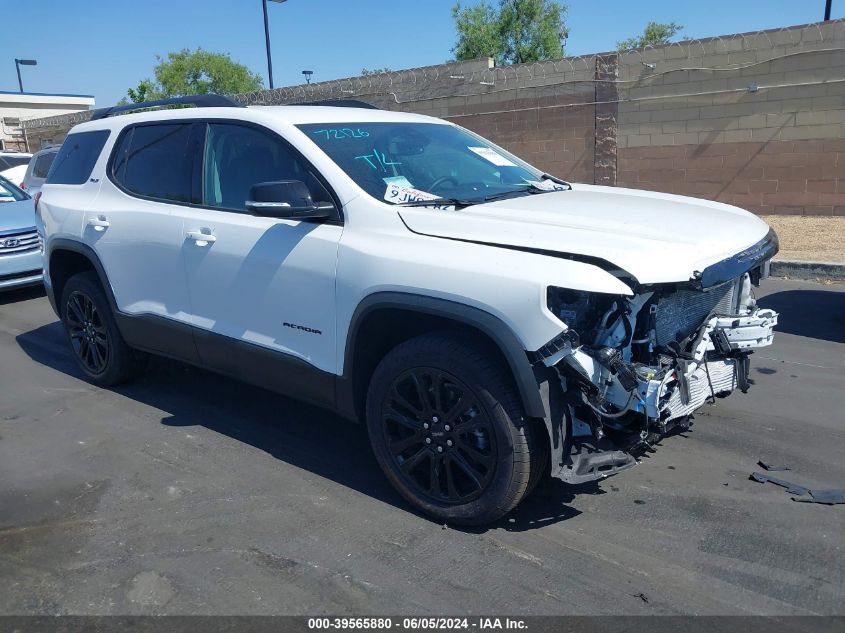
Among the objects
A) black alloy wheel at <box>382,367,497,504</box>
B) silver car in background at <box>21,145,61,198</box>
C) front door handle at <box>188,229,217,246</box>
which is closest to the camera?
black alloy wheel at <box>382,367,497,504</box>

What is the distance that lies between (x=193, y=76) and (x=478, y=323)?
46.4 m

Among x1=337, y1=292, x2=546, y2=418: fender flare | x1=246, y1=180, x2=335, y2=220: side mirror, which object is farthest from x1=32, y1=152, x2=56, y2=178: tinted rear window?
x1=337, y1=292, x2=546, y2=418: fender flare

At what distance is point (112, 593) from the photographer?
316cm

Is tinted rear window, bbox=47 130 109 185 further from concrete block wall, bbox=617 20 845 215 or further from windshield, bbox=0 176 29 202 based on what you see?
concrete block wall, bbox=617 20 845 215

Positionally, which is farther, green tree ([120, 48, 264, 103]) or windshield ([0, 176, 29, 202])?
green tree ([120, 48, 264, 103])

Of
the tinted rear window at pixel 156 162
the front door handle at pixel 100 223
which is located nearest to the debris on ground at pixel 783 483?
the tinted rear window at pixel 156 162

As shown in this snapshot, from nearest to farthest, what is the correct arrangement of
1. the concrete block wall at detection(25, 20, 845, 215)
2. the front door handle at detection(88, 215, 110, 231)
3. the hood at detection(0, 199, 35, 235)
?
the front door handle at detection(88, 215, 110, 231), the hood at detection(0, 199, 35, 235), the concrete block wall at detection(25, 20, 845, 215)

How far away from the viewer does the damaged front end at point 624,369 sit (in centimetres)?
317

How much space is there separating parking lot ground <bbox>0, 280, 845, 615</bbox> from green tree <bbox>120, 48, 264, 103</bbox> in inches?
1641

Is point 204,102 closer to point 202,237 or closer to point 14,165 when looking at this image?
point 202,237

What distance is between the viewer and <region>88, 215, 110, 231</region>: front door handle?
5.18m

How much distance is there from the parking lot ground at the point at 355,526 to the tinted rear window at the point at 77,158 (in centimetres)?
178

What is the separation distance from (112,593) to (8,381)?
3666 millimetres

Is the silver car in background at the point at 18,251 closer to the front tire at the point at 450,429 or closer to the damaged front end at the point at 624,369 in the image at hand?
the front tire at the point at 450,429
